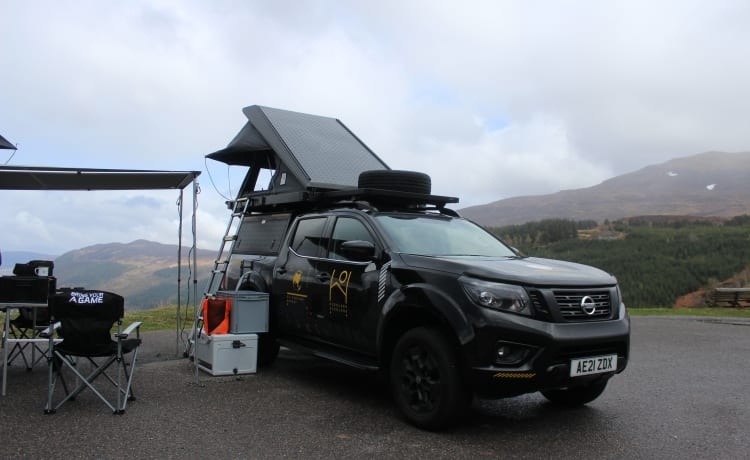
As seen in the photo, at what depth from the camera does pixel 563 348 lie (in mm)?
4379

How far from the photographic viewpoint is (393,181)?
263 inches

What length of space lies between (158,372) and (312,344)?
84.6 inches

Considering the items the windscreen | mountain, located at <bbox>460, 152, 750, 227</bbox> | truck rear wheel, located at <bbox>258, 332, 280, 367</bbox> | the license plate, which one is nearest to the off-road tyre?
the license plate

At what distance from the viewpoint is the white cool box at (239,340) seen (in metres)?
6.86

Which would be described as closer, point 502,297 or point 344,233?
point 502,297

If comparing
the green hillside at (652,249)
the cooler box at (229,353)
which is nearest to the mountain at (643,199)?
the green hillside at (652,249)

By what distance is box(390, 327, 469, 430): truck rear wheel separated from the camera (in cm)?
448

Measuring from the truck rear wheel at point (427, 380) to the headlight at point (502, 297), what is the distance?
17.9 inches

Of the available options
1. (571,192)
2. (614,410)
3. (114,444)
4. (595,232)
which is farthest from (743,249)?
(571,192)

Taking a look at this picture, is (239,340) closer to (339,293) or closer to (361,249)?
(339,293)

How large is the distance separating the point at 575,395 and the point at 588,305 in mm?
1321

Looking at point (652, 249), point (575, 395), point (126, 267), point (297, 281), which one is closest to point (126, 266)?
point (126, 267)

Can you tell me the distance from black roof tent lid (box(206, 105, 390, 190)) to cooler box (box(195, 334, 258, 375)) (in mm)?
2013

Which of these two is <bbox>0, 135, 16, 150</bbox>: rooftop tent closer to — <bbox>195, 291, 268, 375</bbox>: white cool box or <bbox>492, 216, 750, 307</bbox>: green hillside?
<bbox>195, 291, 268, 375</bbox>: white cool box
